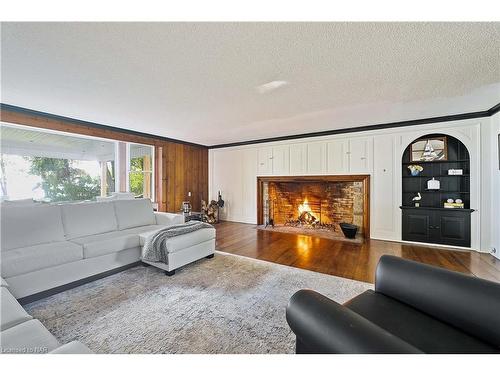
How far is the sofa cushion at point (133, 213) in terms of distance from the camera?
3.18 m

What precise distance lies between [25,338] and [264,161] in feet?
16.3

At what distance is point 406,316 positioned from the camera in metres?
1.06

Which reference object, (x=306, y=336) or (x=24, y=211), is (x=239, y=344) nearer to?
(x=306, y=336)

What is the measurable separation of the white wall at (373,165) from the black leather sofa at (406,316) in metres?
3.27

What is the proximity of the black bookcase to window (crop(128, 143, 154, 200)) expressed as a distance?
560 cm

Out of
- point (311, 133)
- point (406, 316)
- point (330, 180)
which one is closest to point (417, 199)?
point (330, 180)

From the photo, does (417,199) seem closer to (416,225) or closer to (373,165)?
(416,225)

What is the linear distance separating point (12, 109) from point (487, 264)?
7.03 m

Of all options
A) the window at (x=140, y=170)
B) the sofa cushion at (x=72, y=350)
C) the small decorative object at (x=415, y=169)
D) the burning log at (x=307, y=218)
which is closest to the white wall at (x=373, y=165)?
the small decorative object at (x=415, y=169)

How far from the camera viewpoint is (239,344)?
144 centimetres

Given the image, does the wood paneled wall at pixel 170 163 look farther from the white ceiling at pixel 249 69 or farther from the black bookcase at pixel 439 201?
the black bookcase at pixel 439 201

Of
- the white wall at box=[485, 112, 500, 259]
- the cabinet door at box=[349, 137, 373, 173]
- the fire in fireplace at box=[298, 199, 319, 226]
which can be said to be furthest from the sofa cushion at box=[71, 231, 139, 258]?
the white wall at box=[485, 112, 500, 259]

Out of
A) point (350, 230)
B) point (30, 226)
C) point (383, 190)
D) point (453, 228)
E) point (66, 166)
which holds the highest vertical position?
point (66, 166)

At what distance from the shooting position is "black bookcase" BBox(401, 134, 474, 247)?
3.55 metres
